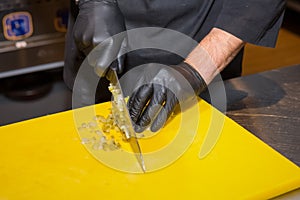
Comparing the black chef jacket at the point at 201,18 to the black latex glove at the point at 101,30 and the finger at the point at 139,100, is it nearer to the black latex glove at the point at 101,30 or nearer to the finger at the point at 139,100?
the black latex glove at the point at 101,30

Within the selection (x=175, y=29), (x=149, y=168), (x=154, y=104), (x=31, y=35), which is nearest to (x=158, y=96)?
(x=154, y=104)

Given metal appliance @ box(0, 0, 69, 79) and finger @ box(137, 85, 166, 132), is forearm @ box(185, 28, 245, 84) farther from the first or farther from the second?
metal appliance @ box(0, 0, 69, 79)

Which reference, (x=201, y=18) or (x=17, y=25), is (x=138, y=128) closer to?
(x=201, y=18)

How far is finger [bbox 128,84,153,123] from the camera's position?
32.7 inches

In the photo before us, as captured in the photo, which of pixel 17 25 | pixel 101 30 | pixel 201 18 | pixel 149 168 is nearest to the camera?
pixel 149 168

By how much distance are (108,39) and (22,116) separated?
91 centimetres

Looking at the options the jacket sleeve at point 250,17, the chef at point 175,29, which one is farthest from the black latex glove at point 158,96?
the jacket sleeve at point 250,17

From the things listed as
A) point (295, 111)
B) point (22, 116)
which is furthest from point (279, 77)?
point (22, 116)

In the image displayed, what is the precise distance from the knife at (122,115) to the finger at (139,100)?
13 mm

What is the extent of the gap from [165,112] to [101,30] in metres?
0.19

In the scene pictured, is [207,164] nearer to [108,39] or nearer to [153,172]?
[153,172]

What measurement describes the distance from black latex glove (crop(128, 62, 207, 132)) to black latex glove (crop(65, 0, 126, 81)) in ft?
0.23

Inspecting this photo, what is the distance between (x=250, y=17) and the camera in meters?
0.90

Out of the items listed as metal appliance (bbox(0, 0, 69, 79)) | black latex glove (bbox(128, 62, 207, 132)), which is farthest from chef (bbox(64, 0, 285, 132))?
metal appliance (bbox(0, 0, 69, 79))
